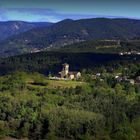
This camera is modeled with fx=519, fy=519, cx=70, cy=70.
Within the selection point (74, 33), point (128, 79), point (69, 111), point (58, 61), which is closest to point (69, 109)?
point (69, 111)

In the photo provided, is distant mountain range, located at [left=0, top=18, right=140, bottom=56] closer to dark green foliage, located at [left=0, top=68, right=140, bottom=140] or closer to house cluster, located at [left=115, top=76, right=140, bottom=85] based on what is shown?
house cluster, located at [left=115, top=76, right=140, bottom=85]

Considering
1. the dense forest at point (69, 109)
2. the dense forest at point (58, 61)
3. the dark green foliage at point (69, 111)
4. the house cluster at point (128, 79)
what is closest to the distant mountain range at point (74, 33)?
the dense forest at point (58, 61)

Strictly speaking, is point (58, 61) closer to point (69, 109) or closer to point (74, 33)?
point (69, 109)

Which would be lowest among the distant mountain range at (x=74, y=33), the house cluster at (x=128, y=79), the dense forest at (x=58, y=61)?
the distant mountain range at (x=74, y=33)

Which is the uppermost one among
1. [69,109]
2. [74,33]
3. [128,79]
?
[69,109]

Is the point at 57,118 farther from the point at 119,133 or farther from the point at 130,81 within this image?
the point at 130,81

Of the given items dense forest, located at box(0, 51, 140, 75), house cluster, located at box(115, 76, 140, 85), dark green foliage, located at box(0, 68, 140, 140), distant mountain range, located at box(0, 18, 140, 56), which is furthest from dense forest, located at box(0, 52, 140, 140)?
distant mountain range, located at box(0, 18, 140, 56)

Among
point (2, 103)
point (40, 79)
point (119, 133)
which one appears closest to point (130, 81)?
point (40, 79)

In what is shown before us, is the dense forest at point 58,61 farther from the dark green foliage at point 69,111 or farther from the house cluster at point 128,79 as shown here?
the dark green foliage at point 69,111
